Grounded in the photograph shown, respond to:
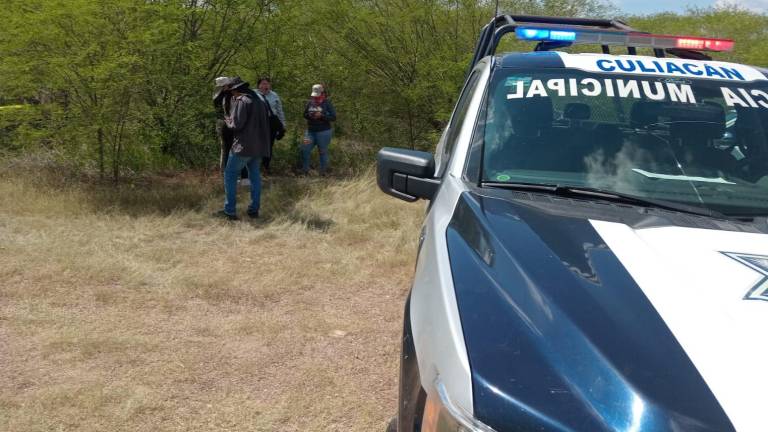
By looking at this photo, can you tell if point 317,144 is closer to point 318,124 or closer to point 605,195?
point 318,124

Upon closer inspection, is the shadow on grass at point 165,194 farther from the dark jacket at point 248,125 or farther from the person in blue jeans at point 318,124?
the person in blue jeans at point 318,124

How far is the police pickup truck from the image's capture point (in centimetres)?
135

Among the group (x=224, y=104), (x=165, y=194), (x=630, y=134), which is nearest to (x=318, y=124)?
(x=224, y=104)

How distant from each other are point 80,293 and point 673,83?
14.0ft

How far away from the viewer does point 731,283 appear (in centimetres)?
170

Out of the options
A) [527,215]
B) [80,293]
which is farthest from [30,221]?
[527,215]

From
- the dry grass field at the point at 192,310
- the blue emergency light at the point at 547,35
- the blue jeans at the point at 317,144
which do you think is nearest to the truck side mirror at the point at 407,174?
the blue emergency light at the point at 547,35

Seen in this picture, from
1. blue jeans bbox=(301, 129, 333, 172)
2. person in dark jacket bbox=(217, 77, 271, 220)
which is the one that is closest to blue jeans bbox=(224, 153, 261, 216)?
person in dark jacket bbox=(217, 77, 271, 220)

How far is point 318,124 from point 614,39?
713 cm

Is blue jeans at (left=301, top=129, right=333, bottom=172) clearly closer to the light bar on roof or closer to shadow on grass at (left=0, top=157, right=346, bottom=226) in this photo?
shadow on grass at (left=0, top=157, right=346, bottom=226)

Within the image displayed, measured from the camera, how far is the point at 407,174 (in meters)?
2.90

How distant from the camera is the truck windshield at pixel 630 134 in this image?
265 cm

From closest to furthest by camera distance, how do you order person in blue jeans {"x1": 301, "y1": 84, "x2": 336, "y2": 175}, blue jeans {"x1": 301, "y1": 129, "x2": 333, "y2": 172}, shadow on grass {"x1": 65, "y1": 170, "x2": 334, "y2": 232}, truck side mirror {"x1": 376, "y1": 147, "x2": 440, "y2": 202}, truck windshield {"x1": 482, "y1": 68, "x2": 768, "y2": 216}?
truck windshield {"x1": 482, "y1": 68, "x2": 768, "y2": 216}, truck side mirror {"x1": 376, "y1": 147, "x2": 440, "y2": 202}, shadow on grass {"x1": 65, "y1": 170, "x2": 334, "y2": 232}, person in blue jeans {"x1": 301, "y1": 84, "x2": 336, "y2": 175}, blue jeans {"x1": 301, "y1": 129, "x2": 333, "y2": 172}

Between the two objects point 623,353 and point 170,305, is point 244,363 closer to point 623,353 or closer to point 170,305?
point 170,305
